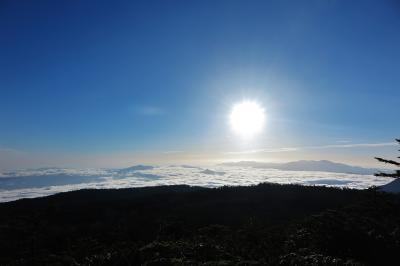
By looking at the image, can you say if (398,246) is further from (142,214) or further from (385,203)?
(142,214)

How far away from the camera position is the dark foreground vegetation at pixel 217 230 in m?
16.4

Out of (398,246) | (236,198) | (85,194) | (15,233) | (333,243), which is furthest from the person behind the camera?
(85,194)

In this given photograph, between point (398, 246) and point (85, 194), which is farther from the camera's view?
point (85, 194)

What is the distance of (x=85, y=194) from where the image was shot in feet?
220

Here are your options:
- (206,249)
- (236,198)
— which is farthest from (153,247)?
(236,198)

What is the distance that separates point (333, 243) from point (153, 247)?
30.0 ft

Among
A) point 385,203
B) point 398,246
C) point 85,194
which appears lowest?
point 398,246

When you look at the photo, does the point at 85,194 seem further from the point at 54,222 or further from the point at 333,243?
the point at 333,243

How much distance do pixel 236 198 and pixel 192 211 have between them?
910cm

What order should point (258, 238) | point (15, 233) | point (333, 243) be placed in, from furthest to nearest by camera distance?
point (15, 233) < point (258, 238) < point (333, 243)

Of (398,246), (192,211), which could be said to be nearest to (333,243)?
(398,246)

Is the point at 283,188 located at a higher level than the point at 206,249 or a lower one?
higher

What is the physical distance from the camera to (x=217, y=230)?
26.0 metres

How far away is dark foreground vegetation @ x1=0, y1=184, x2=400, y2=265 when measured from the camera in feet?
53.9
